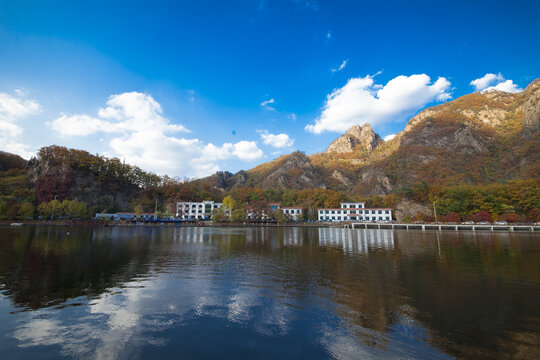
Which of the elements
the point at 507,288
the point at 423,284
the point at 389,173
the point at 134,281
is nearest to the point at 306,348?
the point at 423,284

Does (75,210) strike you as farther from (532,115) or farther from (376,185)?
(532,115)

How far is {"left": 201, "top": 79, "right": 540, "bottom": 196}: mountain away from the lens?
11261 cm

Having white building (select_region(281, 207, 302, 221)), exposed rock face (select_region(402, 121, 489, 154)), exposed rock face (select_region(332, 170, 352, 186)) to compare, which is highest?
exposed rock face (select_region(402, 121, 489, 154))

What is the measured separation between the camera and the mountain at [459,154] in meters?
113

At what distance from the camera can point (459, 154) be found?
139 metres

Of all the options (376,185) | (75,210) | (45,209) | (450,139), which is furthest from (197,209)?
(450,139)

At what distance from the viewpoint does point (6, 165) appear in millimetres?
126812

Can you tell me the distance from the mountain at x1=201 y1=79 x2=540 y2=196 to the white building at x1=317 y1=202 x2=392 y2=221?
1409 cm

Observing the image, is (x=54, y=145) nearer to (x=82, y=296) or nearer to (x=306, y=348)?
(x=82, y=296)

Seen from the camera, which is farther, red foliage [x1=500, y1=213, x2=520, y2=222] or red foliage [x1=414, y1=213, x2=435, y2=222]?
red foliage [x1=414, y1=213, x2=435, y2=222]

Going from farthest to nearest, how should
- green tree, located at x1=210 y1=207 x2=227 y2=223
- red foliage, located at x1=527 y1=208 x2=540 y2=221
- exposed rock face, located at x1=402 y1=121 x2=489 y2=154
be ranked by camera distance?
exposed rock face, located at x1=402 y1=121 x2=489 y2=154 → green tree, located at x1=210 y1=207 x2=227 y2=223 → red foliage, located at x1=527 y1=208 x2=540 y2=221

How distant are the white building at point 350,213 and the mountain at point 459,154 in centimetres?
1409

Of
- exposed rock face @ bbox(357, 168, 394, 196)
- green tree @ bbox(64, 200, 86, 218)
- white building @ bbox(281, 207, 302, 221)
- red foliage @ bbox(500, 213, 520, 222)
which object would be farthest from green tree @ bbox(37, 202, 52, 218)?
exposed rock face @ bbox(357, 168, 394, 196)

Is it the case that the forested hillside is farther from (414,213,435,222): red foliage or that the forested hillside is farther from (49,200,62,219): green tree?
(414,213,435,222): red foliage
